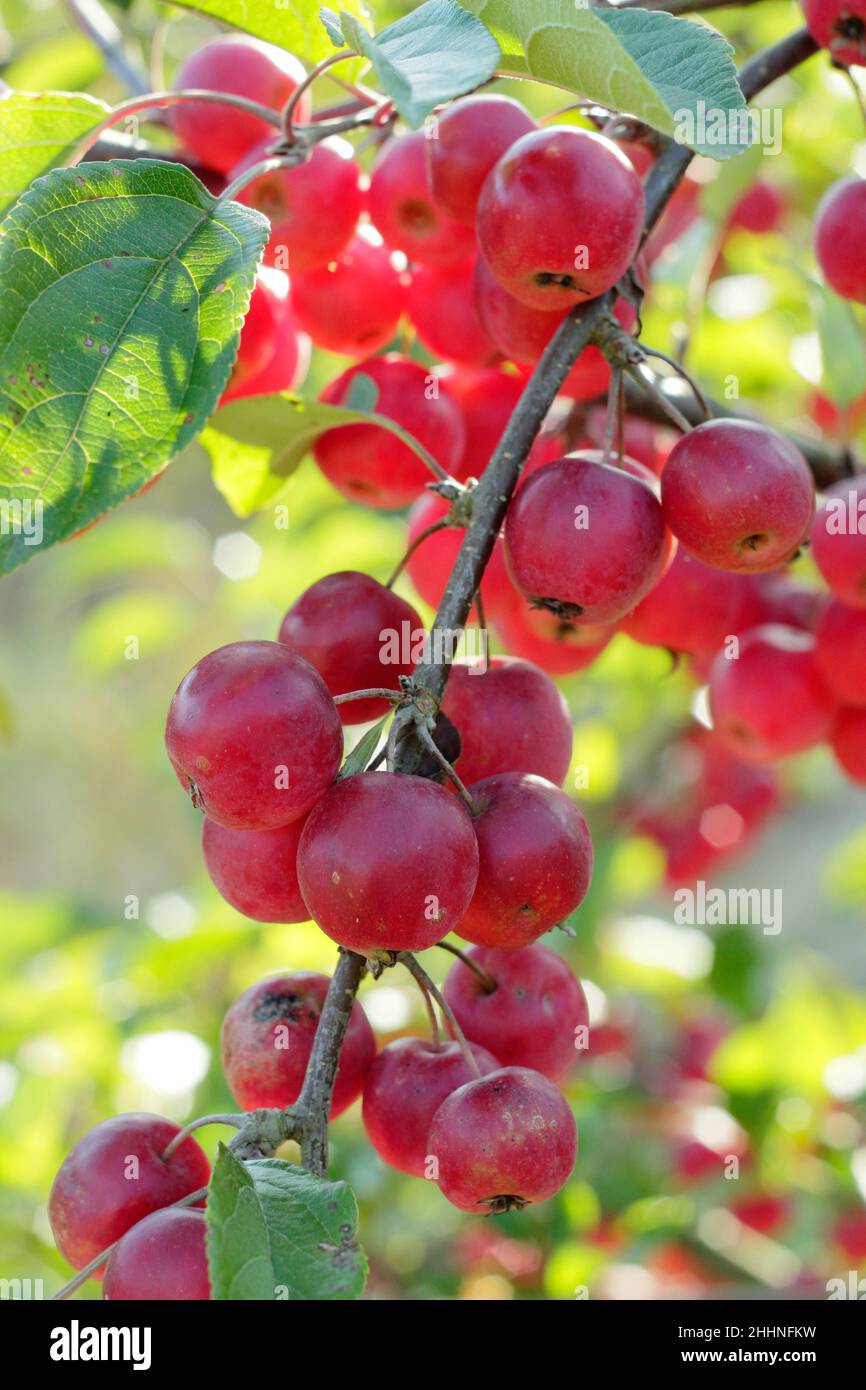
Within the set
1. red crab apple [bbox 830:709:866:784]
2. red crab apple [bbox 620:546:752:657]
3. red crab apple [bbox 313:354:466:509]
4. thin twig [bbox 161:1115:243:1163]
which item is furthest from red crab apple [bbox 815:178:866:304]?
thin twig [bbox 161:1115:243:1163]

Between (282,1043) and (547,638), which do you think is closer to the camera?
(282,1043)

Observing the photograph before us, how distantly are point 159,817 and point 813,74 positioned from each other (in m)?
7.91

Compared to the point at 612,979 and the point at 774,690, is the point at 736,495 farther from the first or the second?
the point at 612,979

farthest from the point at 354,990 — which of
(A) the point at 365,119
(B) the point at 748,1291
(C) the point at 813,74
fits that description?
(C) the point at 813,74

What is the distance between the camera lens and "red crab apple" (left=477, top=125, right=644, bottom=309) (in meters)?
0.91

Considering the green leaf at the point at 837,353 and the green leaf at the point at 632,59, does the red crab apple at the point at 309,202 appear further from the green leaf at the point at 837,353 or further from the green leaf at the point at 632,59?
the green leaf at the point at 837,353

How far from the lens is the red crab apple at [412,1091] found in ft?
3.01

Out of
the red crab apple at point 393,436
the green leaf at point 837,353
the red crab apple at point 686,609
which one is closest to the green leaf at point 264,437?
the red crab apple at point 393,436

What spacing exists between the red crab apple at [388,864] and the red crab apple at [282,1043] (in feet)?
0.62

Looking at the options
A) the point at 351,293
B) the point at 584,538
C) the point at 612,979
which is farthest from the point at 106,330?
the point at 612,979

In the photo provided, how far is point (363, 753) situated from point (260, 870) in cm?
11

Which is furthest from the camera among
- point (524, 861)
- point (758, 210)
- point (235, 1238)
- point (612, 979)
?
point (612, 979)

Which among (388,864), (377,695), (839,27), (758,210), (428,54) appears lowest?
(388,864)

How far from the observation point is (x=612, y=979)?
2609 millimetres
